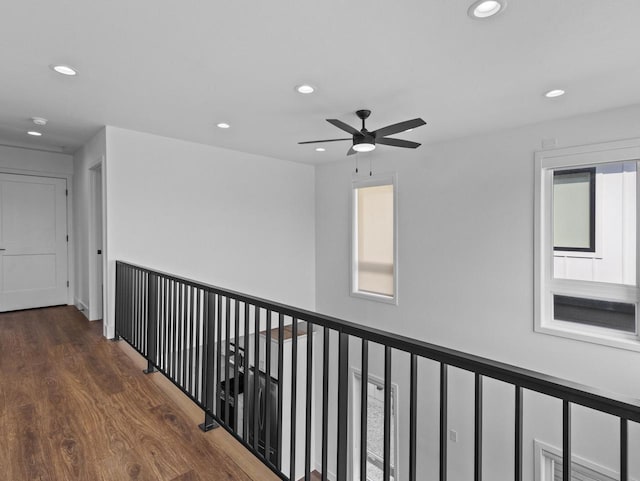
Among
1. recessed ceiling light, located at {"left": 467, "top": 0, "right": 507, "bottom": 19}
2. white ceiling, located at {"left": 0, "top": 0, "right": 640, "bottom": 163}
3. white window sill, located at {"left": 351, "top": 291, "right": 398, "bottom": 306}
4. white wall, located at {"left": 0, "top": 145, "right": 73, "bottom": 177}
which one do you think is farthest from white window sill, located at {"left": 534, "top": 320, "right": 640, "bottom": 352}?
white wall, located at {"left": 0, "top": 145, "right": 73, "bottom": 177}

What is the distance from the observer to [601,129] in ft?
11.3

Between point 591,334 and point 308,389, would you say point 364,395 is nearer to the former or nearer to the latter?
point 308,389

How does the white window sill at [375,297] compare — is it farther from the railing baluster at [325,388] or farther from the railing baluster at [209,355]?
the railing baluster at [325,388]

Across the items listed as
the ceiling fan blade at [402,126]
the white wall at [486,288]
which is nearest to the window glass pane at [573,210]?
the white wall at [486,288]

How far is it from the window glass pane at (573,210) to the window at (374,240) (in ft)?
6.64

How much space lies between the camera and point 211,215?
5.00 metres

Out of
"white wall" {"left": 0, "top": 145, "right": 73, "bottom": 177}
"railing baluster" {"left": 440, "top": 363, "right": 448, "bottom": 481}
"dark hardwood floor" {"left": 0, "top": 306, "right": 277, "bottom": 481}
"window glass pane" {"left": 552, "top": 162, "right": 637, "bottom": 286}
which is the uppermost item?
"white wall" {"left": 0, "top": 145, "right": 73, "bottom": 177}

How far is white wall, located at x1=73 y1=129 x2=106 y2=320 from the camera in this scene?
458 cm

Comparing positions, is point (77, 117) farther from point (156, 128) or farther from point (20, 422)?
point (20, 422)

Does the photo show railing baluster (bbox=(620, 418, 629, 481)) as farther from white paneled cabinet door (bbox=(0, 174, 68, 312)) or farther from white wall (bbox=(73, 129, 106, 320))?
white paneled cabinet door (bbox=(0, 174, 68, 312))

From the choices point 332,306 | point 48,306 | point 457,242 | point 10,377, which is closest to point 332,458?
point 332,306

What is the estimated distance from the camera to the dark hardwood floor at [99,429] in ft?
5.94

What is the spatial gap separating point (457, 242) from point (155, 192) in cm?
377

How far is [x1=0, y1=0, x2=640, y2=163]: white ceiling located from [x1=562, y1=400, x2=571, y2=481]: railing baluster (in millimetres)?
1940
